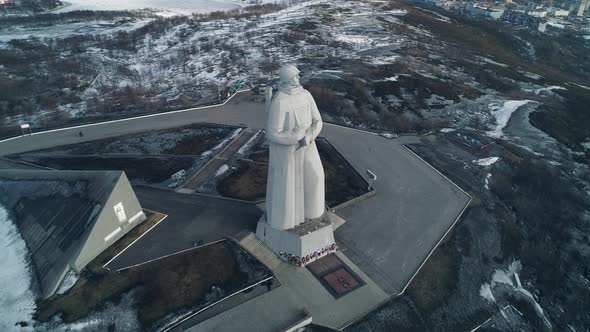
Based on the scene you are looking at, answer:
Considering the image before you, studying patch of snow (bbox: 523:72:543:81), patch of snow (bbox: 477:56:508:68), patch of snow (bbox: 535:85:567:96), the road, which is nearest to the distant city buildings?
patch of snow (bbox: 477:56:508:68)

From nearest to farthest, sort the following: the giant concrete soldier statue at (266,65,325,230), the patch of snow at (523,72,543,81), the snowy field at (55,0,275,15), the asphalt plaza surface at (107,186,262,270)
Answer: the giant concrete soldier statue at (266,65,325,230) < the asphalt plaza surface at (107,186,262,270) < the patch of snow at (523,72,543,81) < the snowy field at (55,0,275,15)

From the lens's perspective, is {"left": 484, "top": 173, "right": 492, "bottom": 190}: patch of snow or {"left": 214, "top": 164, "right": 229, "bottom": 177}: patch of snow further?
{"left": 484, "top": 173, "right": 492, "bottom": 190}: patch of snow

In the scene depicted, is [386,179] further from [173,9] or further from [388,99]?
[173,9]

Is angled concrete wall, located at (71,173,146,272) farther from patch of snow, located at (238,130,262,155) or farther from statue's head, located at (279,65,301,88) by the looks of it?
statue's head, located at (279,65,301,88)

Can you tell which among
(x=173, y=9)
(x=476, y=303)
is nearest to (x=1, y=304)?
(x=476, y=303)

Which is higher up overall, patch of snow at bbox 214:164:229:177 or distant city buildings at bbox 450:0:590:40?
distant city buildings at bbox 450:0:590:40

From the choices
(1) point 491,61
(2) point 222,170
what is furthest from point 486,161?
(1) point 491,61

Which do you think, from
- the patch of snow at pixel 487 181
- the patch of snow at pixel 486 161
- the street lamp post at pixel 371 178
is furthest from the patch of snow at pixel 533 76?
the street lamp post at pixel 371 178
